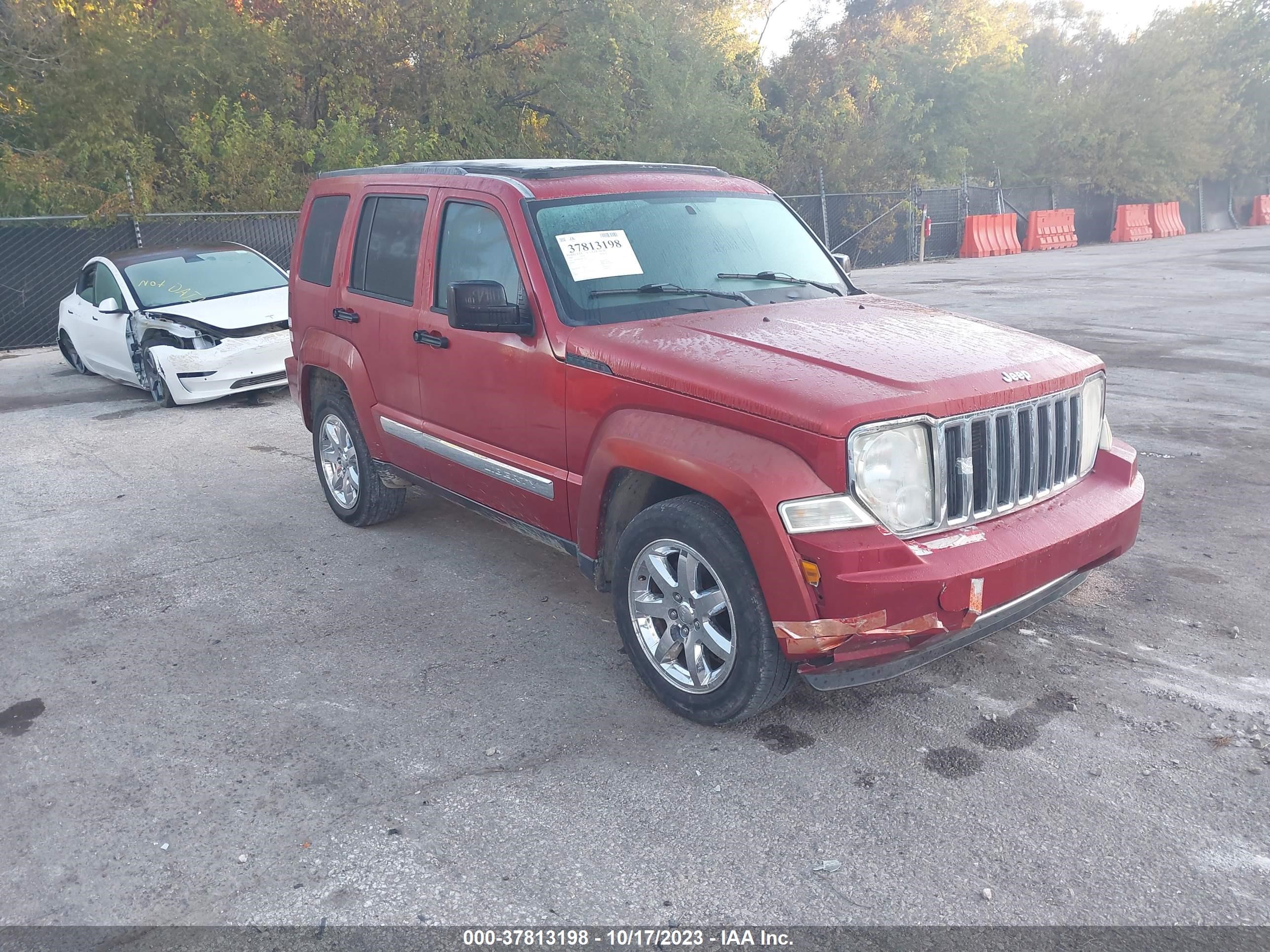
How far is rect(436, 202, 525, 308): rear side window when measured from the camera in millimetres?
4453

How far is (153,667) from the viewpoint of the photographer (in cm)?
439

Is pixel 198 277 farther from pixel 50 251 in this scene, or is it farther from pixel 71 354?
pixel 50 251

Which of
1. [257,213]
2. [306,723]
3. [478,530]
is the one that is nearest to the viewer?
[306,723]

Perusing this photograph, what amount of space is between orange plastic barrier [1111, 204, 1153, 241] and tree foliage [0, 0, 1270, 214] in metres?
1.05

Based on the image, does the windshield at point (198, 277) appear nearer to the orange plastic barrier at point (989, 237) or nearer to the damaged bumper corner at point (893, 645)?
the damaged bumper corner at point (893, 645)

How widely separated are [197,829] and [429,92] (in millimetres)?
21198

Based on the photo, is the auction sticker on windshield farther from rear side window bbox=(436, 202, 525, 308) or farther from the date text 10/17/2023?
the date text 10/17/2023

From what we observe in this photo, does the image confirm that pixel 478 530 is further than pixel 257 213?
No

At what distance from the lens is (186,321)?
32.8ft

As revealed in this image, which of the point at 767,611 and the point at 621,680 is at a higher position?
the point at 767,611

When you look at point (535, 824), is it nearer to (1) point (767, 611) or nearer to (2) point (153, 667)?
(1) point (767, 611)

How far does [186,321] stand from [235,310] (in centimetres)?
48

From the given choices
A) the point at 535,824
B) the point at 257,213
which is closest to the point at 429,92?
the point at 257,213

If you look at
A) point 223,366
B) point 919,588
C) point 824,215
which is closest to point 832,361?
point 919,588
